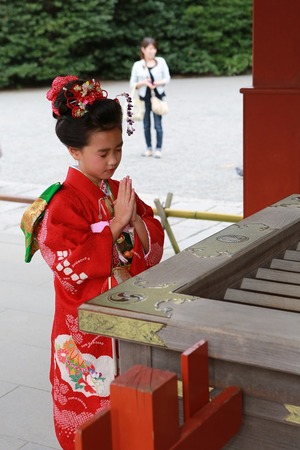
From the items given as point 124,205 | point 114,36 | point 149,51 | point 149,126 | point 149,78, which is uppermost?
point 114,36

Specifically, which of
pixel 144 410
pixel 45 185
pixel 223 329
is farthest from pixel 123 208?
pixel 45 185

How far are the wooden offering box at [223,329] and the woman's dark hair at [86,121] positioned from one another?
59 cm

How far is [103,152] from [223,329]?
951mm

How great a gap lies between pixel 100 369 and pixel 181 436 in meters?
1.01

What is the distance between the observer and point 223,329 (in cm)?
126

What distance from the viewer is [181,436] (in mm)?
1150

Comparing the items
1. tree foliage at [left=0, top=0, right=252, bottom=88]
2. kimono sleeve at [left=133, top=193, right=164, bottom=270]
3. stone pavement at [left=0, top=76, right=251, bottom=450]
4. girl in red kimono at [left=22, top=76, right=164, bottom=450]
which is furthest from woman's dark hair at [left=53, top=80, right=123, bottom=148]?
tree foliage at [left=0, top=0, right=252, bottom=88]

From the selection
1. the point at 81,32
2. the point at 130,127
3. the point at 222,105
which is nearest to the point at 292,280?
the point at 130,127

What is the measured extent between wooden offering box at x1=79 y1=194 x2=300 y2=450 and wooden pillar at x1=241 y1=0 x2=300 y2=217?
2.35 metres

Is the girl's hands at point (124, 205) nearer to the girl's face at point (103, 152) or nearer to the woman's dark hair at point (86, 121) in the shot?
the girl's face at point (103, 152)

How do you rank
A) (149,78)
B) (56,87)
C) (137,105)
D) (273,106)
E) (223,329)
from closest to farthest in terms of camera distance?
(223,329) < (56,87) < (273,106) < (149,78) < (137,105)

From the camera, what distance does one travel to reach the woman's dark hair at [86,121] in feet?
6.87

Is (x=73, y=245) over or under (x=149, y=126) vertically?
over

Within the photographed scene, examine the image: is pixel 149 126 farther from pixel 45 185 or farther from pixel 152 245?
pixel 152 245
